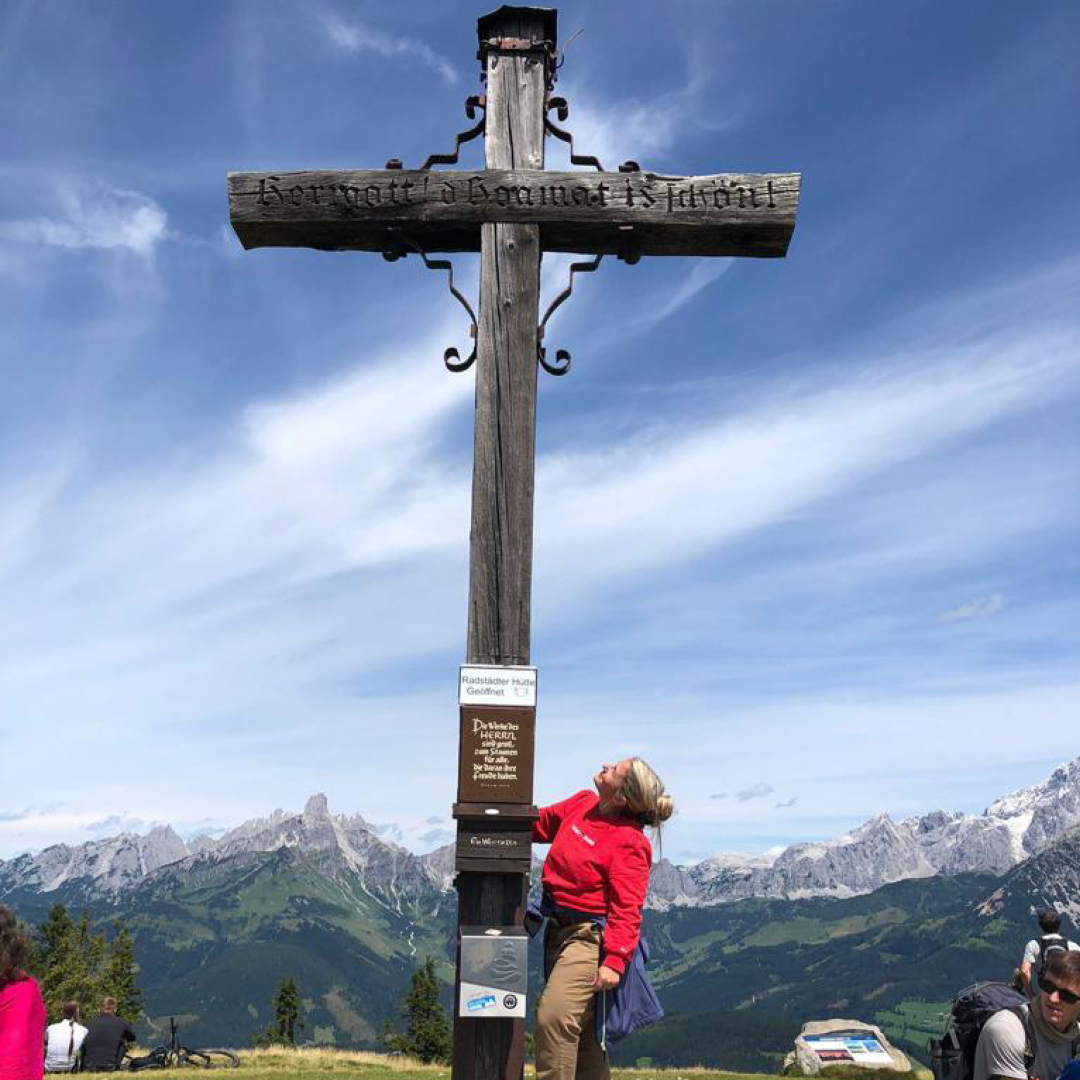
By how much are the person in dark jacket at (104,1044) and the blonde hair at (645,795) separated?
1744cm

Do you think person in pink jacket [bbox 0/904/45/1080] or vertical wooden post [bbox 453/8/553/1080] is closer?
person in pink jacket [bbox 0/904/45/1080]

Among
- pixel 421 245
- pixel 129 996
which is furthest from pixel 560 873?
pixel 129 996

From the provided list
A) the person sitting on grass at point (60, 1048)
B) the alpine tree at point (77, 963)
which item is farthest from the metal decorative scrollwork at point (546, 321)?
the alpine tree at point (77, 963)

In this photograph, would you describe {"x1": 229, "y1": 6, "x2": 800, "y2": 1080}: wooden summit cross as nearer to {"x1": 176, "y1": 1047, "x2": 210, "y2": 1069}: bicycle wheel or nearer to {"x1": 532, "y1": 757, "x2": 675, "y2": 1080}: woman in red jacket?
{"x1": 532, "y1": 757, "x2": 675, "y2": 1080}: woman in red jacket

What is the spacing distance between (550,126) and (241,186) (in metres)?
2.15

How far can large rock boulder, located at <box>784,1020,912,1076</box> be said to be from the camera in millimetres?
25409

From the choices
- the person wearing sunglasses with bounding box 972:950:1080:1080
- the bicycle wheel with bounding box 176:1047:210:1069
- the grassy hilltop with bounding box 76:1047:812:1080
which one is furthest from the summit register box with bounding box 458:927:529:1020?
the bicycle wheel with bounding box 176:1047:210:1069

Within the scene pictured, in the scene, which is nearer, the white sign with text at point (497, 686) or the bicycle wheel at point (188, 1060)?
the white sign with text at point (497, 686)

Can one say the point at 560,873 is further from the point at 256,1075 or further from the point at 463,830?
the point at 256,1075

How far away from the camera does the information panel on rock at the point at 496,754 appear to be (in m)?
6.75

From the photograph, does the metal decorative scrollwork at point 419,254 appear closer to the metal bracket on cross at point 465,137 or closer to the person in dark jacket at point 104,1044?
the metal bracket on cross at point 465,137

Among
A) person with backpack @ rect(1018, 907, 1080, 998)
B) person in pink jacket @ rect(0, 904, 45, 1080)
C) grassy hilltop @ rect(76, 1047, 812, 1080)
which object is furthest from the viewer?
grassy hilltop @ rect(76, 1047, 812, 1080)

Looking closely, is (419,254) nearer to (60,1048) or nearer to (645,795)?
(645,795)

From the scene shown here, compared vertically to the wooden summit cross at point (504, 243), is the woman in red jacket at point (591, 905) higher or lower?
lower
